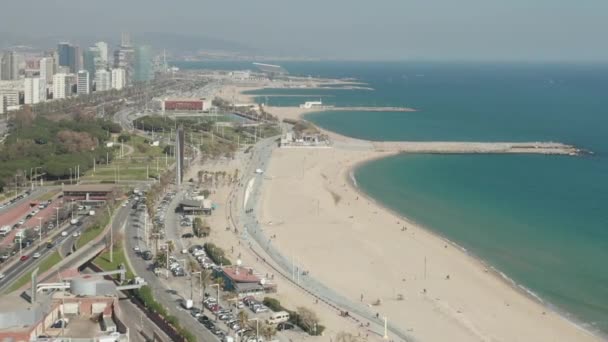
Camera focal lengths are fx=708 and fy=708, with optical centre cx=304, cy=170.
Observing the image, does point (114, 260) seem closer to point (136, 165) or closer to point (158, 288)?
point (158, 288)

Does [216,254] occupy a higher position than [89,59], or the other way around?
[89,59]

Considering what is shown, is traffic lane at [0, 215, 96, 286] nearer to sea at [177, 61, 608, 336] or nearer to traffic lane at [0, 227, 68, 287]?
traffic lane at [0, 227, 68, 287]

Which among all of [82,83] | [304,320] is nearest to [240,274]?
[304,320]

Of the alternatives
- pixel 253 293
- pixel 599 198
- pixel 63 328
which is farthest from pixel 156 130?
pixel 63 328

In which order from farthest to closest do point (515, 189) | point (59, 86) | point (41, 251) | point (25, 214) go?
point (59, 86) < point (515, 189) < point (25, 214) < point (41, 251)

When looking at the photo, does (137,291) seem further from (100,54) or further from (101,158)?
(100,54)

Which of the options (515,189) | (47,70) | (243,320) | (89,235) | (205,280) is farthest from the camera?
(47,70)
